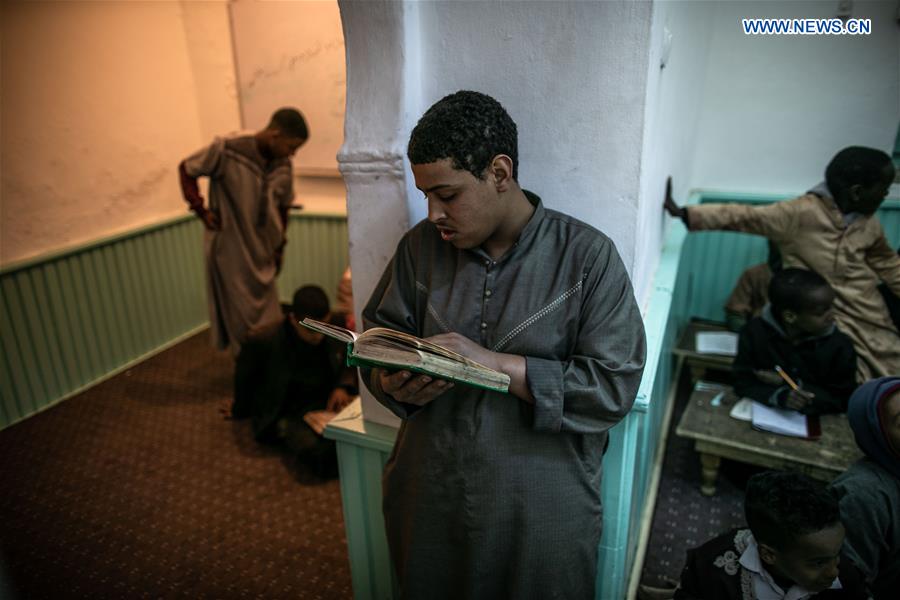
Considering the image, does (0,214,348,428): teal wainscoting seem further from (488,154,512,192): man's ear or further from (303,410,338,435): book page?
(488,154,512,192): man's ear

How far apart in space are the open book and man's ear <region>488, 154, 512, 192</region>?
365mm

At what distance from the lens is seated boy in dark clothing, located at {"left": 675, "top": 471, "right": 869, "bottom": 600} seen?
4.69 feet

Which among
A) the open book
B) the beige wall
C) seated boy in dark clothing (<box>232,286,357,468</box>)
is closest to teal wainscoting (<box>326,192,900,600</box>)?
the open book

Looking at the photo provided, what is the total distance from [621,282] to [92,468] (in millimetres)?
3014

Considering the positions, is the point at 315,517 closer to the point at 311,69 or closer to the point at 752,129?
the point at 311,69

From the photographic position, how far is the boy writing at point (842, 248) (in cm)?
259

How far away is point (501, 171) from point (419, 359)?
435mm

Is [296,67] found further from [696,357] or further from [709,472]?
[709,472]

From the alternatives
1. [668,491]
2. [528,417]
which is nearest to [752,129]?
[668,491]

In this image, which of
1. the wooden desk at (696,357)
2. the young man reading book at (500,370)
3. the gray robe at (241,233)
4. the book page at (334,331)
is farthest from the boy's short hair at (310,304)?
the wooden desk at (696,357)

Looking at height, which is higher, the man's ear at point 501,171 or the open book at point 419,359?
the man's ear at point 501,171

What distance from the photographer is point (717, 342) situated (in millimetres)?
3441

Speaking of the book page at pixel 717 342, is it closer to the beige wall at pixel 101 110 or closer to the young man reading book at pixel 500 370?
the young man reading book at pixel 500 370

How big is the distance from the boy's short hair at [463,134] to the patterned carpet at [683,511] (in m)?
1.89
